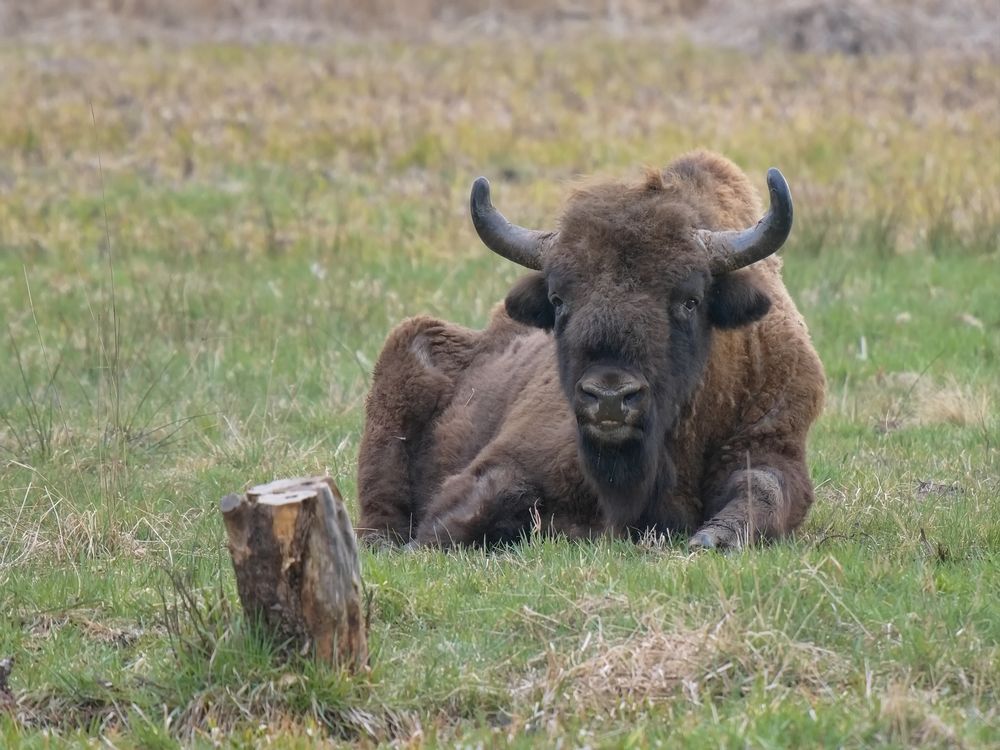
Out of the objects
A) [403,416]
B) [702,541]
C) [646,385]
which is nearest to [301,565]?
[646,385]

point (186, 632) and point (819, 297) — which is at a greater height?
point (186, 632)

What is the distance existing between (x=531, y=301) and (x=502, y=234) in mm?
400

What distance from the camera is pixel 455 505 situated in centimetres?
898

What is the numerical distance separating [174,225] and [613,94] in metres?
11.8

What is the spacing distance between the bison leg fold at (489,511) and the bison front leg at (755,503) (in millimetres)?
994

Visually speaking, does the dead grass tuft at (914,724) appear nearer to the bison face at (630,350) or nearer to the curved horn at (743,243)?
the bison face at (630,350)

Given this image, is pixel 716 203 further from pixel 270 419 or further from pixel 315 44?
pixel 315 44

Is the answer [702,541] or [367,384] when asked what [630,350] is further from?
[367,384]

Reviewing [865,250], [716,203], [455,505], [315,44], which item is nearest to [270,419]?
[455,505]

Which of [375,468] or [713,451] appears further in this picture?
[375,468]

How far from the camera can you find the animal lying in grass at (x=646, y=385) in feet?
25.7

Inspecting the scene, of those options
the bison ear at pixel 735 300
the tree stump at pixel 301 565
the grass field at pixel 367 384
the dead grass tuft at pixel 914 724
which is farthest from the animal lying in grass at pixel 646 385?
the dead grass tuft at pixel 914 724

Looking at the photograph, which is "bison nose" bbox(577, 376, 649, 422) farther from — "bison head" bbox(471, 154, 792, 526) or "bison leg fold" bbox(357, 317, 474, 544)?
"bison leg fold" bbox(357, 317, 474, 544)

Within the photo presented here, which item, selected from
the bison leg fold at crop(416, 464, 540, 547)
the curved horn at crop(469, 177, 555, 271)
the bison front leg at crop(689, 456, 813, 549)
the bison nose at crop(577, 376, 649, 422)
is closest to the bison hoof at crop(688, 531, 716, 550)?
the bison front leg at crop(689, 456, 813, 549)
